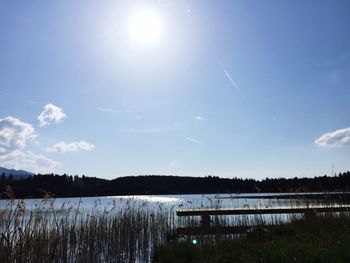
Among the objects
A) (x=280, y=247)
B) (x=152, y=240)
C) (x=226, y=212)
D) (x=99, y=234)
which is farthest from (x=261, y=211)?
(x=99, y=234)

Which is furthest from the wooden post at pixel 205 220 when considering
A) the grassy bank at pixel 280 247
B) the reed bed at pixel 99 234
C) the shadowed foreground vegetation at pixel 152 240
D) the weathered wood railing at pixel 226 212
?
the reed bed at pixel 99 234

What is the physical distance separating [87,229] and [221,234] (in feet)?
10.9

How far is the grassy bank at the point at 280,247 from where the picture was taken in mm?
5422

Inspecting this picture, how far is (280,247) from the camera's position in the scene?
6090mm

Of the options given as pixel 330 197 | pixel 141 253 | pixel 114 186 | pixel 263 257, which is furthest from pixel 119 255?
pixel 114 186

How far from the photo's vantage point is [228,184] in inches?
2525

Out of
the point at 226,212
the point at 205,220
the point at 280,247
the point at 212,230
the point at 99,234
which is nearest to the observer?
the point at 280,247

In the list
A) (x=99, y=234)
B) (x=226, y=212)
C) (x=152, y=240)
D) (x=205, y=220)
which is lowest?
(x=152, y=240)

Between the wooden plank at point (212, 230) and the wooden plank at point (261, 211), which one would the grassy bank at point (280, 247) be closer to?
the wooden plank at point (261, 211)

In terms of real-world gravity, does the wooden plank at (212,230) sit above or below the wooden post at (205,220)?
below

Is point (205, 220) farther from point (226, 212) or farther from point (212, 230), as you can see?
point (226, 212)

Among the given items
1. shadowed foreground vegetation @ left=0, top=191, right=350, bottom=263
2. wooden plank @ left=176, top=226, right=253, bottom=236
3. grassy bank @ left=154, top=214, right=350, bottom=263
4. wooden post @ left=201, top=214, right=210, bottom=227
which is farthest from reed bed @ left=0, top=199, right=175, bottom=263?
grassy bank @ left=154, top=214, right=350, bottom=263

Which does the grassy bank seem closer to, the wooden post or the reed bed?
the wooden post

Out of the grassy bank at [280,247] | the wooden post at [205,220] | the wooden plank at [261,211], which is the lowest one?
the grassy bank at [280,247]
